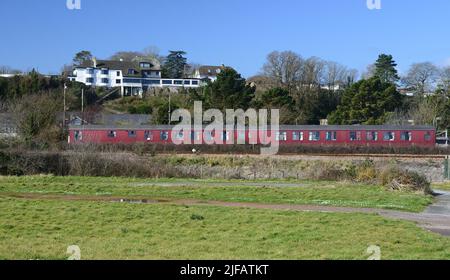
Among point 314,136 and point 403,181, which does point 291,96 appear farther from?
point 403,181

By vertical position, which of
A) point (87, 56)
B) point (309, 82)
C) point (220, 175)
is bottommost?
point (220, 175)

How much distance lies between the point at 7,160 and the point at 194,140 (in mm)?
21961

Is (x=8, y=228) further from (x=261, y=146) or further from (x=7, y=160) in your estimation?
(x=261, y=146)

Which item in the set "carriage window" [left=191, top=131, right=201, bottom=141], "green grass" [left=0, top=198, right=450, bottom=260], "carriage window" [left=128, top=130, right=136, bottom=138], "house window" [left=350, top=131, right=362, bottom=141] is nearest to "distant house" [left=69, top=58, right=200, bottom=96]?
"carriage window" [left=128, top=130, right=136, bottom=138]

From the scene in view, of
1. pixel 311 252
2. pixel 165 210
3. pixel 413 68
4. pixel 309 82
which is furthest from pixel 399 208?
pixel 413 68

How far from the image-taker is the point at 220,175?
117 feet

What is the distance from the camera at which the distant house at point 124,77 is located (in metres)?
105

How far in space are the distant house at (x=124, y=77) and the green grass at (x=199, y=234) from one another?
9086cm

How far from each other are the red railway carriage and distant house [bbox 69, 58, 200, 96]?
168ft

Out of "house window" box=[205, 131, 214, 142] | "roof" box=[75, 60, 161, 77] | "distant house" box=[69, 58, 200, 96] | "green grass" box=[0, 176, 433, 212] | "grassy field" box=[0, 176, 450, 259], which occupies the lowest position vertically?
"green grass" box=[0, 176, 433, 212]

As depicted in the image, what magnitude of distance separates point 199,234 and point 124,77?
96.0m

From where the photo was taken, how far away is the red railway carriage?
175 feet

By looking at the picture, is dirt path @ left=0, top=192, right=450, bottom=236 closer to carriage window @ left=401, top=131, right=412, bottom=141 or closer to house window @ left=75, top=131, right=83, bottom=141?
carriage window @ left=401, top=131, right=412, bottom=141

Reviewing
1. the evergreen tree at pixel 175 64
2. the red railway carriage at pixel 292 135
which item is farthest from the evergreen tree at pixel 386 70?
the red railway carriage at pixel 292 135
